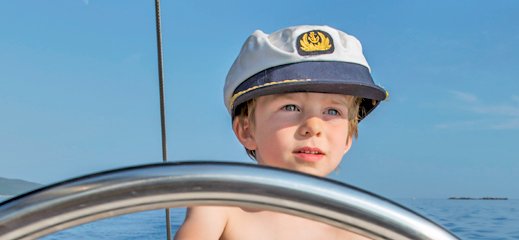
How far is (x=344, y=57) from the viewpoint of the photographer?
1.36 meters

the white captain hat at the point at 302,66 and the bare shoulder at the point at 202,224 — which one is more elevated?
the white captain hat at the point at 302,66

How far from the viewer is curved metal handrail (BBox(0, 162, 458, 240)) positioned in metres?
0.38

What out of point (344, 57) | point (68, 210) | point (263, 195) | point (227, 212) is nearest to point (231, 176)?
point (263, 195)

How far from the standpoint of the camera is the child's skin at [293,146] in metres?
1.24

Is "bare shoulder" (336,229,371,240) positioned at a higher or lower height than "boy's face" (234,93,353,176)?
lower

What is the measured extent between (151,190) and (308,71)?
37.7 inches

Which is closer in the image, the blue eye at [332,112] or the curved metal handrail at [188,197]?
the curved metal handrail at [188,197]

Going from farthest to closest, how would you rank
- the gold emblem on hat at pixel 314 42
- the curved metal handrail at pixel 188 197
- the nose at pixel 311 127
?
the gold emblem on hat at pixel 314 42 → the nose at pixel 311 127 → the curved metal handrail at pixel 188 197

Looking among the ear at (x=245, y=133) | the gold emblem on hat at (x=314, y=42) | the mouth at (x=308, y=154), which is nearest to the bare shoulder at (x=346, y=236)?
the mouth at (x=308, y=154)

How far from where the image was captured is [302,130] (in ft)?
4.04

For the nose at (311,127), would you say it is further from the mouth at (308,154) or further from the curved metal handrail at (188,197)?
the curved metal handrail at (188,197)

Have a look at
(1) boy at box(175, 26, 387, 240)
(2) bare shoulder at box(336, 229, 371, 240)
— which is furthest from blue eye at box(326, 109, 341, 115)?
(2) bare shoulder at box(336, 229, 371, 240)

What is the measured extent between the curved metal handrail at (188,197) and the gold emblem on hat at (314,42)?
1.00 metres

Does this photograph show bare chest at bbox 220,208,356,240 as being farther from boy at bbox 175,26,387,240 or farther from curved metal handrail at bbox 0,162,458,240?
curved metal handrail at bbox 0,162,458,240
